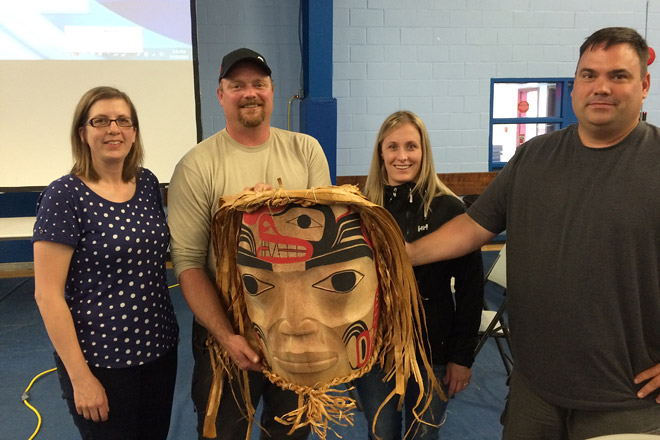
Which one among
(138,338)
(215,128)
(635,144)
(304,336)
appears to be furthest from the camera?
(215,128)

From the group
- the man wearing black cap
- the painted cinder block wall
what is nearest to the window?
the painted cinder block wall

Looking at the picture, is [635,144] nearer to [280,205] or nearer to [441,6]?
[280,205]

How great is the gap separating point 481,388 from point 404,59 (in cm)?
323

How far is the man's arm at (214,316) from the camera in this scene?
1.21 m

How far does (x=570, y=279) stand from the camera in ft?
4.17

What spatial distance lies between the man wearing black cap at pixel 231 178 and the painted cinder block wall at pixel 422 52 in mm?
3218

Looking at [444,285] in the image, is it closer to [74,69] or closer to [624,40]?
[624,40]

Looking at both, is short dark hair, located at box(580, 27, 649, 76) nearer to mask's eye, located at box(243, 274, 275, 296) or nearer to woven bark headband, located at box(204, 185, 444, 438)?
woven bark headband, located at box(204, 185, 444, 438)

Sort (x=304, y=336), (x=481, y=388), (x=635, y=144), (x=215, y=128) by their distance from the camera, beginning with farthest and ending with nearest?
(x=215, y=128) → (x=481, y=388) → (x=635, y=144) → (x=304, y=336)

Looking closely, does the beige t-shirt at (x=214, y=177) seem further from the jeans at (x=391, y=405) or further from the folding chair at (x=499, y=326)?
the folding chair at (x=499, y=326)

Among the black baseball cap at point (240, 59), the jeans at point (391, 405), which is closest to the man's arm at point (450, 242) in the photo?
the jeans at point (391, 405)

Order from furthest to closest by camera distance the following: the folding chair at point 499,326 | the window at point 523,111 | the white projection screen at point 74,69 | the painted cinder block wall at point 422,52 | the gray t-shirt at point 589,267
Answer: the window at point 523,111, the painted cinder block wall at point 422,52, the white projection screen at point 74,69, the folding chair at point 499,326, the gray t-shirt at point 589,267

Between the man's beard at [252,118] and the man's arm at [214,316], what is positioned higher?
the man's beard at [252,118]

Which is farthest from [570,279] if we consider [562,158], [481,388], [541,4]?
[541,4]
